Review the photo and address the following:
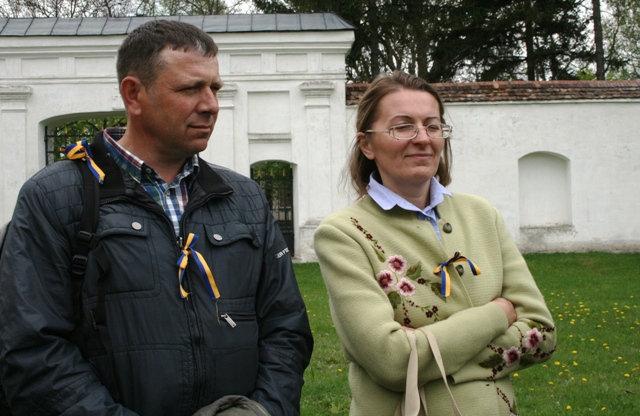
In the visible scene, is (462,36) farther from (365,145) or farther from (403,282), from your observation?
(403,282)

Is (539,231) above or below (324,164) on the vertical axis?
below

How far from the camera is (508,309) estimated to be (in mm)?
2391

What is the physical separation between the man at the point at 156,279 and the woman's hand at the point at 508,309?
0.68m

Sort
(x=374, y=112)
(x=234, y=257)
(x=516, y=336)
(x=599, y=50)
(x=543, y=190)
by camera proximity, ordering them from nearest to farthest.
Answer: (x=234, y=257), (x=516, y=336), (x=374, y=112), (x=543, y=190), (x=599, y=50)

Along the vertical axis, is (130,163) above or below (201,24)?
below

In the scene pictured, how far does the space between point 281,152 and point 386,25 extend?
9.51 metres

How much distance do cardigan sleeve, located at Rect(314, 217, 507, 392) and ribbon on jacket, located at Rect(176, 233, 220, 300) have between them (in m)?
0.44

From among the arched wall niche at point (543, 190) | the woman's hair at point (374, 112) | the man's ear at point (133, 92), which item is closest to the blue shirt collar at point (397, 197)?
the woman's hair at point (374, 112)

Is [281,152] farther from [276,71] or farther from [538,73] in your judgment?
[538,73]

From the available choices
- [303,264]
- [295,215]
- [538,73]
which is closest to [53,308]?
[303,264]

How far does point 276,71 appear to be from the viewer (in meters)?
15.1

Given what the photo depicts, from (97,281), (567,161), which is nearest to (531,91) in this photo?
(567,161)

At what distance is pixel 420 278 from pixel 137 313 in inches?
37.4

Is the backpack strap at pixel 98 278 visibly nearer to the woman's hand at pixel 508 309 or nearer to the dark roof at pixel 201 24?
the woman's hand at pixel 508 309
